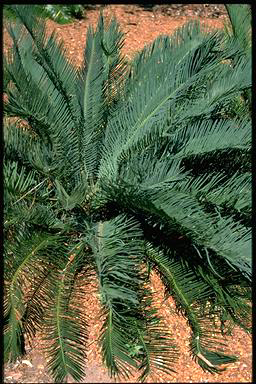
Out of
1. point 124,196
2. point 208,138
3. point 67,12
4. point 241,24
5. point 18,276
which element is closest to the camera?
point 18,276

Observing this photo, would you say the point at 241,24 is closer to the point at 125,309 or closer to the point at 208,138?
the point at 208,138

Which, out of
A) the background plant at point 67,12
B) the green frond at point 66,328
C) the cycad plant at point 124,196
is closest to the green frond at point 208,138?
the cycad plant at point 124,196

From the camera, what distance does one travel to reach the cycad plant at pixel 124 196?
2.75 metres

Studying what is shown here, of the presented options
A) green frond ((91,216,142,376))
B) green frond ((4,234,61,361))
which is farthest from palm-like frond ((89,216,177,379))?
green frond ((4,234,61,361))

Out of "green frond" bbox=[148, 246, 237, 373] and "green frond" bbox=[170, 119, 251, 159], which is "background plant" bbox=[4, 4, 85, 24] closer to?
"green frond" bbox=[170, 119, 251, 159]

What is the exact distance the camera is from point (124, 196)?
2906 millimetres

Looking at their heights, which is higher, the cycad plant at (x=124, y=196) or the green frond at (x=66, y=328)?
the cycad plant at (x=124, y=196)

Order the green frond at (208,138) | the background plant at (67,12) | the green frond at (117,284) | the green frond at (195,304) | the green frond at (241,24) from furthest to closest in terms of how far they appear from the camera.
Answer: the background plant at (67,12)
the green frond at (241,24)
the green frond at (208,138)
the green frond at (195,304)
the green frond at (117,284)

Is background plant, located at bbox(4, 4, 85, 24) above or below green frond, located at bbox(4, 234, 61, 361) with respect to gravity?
above

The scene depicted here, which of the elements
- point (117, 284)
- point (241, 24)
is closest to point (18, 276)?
Result: point (117, 284)

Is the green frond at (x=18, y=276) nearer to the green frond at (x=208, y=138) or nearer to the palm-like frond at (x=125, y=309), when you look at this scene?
the palm-like frond at (x=125, y=309)

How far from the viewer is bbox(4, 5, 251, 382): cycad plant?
275 centimetres

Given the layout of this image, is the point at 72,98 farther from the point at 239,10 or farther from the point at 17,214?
the point at 239,10

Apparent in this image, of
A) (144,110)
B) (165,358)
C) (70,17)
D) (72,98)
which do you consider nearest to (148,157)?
(144,110)
